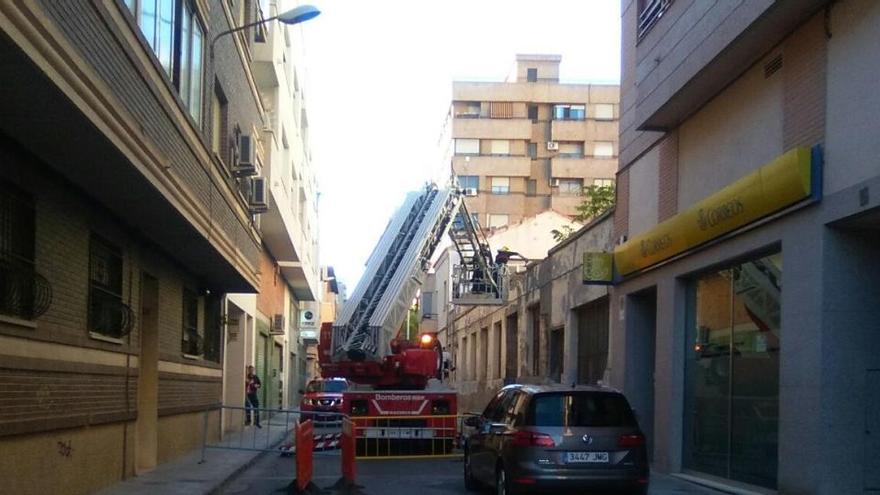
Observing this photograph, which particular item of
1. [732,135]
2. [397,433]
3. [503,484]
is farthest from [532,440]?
[397,433]

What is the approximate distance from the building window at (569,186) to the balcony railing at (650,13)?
46.5 meters

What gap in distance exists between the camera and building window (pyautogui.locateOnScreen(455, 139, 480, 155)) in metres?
64.8

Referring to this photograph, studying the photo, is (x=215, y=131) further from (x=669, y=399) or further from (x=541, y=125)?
(x=541, y=125)

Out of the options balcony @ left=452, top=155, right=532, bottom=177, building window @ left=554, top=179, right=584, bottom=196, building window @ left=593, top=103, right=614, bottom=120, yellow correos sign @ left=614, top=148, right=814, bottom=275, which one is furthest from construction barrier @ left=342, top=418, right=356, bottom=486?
building window @ left=593, top=103, right=614, bottom=120

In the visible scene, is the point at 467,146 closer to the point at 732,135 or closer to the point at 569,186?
the point at 569,186

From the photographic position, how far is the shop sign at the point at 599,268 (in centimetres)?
2008

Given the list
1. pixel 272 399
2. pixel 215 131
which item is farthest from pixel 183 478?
pixel 272 399

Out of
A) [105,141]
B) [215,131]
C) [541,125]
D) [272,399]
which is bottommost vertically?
[272,399]

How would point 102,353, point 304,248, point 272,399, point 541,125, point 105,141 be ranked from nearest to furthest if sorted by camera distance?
point 105,141 → point 102,353 → point 272,399 → point 304,248 → point 541,125

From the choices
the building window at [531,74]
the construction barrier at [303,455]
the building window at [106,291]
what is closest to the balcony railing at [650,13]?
the construction barrier at [303,455]

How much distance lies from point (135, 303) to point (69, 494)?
394cm

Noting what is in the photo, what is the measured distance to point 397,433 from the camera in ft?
66.6

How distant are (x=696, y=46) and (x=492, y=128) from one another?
50275 mm

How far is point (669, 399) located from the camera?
54.9 ft
